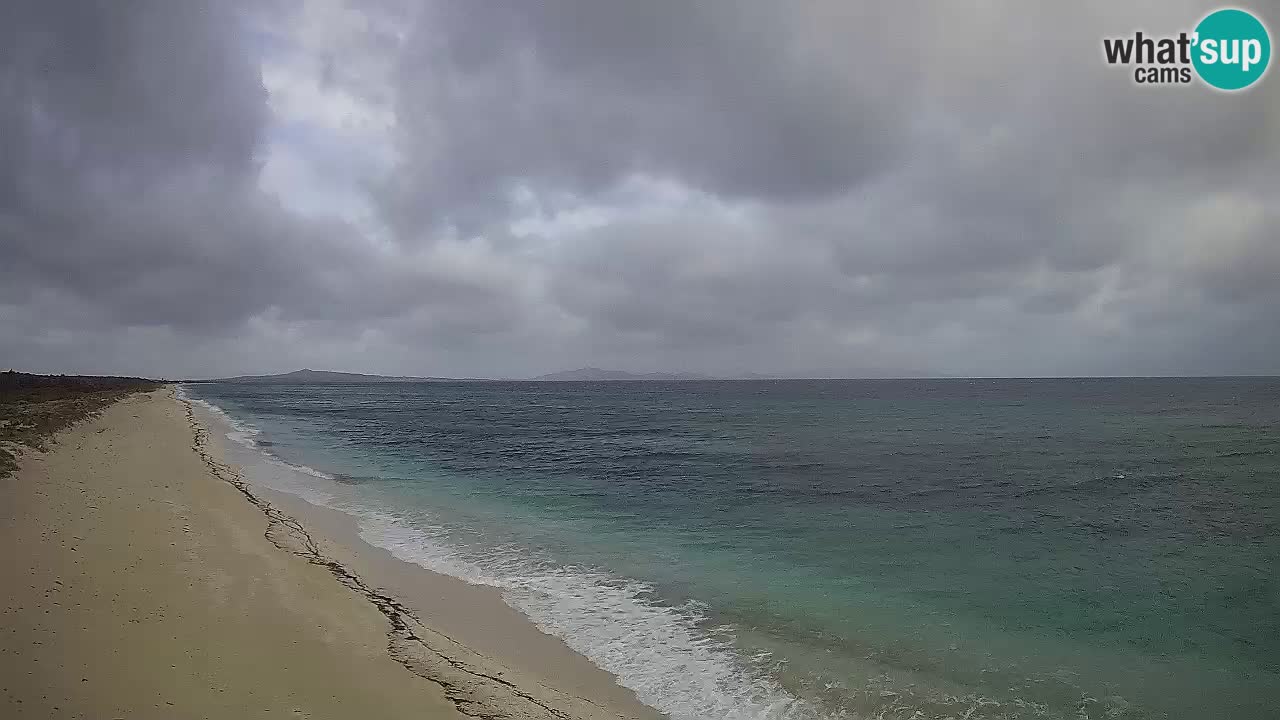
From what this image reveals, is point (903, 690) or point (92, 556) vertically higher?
point (92, 556)

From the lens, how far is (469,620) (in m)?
11.0

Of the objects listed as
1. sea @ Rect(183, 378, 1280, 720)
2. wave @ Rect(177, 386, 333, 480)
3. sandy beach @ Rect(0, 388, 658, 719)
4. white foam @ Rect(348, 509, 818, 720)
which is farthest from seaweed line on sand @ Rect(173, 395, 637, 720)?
wave @ Rect(177, 386, 333, 480)

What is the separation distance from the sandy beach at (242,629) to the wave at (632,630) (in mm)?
449

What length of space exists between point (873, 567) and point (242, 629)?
13.0 m

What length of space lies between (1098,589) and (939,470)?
1701cm

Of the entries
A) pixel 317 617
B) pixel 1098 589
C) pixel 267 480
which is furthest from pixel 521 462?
pixel 1098 589

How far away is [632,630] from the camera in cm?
1073

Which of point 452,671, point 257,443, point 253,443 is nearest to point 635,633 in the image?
point 452,671

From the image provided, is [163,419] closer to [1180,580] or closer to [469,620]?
[469,620]

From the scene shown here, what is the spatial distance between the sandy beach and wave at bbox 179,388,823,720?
0.45 metres

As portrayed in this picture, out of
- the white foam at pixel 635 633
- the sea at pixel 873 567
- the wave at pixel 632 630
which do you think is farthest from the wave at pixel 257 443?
the white foam at pixel 635 633

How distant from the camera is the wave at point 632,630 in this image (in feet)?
27.8

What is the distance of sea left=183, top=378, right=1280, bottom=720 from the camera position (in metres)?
9.09

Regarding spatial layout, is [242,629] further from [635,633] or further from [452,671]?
[635,633]
